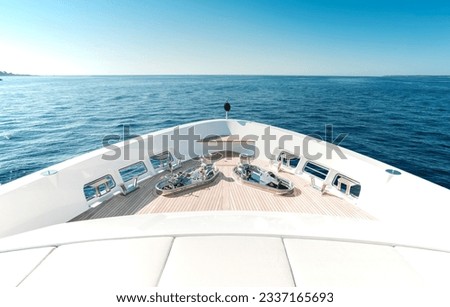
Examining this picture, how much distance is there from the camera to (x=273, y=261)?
5.41 ft

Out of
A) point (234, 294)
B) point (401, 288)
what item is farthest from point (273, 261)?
point (401, 288)

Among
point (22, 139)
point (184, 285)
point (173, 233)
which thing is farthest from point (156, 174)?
point (22, 139)

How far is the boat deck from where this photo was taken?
4.38m

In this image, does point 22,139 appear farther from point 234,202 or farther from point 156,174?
point 234,202

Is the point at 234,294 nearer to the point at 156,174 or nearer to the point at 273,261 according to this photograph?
the point at 273,261

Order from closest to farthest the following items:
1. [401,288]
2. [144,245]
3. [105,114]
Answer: [401,288]
[144,245]
[105,114]

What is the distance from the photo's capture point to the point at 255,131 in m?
7.69

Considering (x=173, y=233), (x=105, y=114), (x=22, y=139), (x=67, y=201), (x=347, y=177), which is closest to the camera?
(x=173, y=233)

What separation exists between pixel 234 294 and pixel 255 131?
6.71 m

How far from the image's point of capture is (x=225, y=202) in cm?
469

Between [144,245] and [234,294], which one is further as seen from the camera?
[144,245]

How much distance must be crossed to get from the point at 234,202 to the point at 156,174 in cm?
263

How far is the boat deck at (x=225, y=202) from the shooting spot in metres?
4.38

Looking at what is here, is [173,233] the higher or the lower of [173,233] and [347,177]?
the higher
